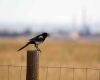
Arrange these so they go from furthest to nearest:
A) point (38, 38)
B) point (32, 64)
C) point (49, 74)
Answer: point (49, 74) → point (38, 38) → point (32, 64)

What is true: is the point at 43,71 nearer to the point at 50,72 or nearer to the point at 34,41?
the point at 50,72

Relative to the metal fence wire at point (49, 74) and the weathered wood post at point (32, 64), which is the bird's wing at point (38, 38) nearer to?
the weathered wood post at point (32, 64)

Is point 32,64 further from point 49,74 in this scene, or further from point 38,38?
point 49,74

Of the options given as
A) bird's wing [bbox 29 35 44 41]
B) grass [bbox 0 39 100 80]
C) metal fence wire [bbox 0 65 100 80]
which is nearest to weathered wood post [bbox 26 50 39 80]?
bird's wing [bbox 29 35 44 41]

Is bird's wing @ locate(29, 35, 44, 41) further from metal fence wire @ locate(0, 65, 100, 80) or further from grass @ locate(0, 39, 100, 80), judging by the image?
grass @ locate(0, 39, 100, 80)

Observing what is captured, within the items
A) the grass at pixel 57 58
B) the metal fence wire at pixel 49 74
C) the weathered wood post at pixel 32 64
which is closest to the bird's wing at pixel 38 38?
the weathered wood post at pixel 32 64

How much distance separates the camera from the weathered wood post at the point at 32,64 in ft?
22.2

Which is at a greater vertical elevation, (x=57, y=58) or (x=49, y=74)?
(x=57, y=58)

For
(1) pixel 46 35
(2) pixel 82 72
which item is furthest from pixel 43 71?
(1) pixel 46 35

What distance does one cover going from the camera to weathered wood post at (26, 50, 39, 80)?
6777 mm

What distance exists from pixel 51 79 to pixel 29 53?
5953 mm

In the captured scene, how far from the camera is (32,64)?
6781mm

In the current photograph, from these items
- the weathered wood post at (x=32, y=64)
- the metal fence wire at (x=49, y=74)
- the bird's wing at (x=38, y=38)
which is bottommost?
the metal fence wire at (x=49, y=74)

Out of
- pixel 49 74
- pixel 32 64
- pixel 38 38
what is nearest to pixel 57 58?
pixel 49 74
